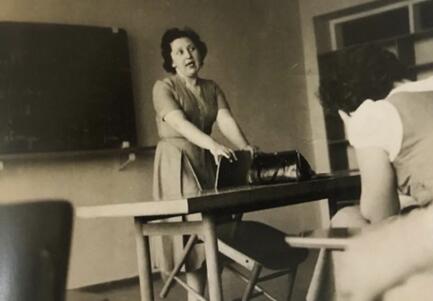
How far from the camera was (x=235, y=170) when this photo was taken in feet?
3.62

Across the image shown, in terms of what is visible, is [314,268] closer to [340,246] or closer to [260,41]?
[340,246]

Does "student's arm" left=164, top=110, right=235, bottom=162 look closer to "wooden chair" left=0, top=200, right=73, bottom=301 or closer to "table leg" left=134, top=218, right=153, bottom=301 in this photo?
"table leg" left=134, top=218, right=153, bottom=301

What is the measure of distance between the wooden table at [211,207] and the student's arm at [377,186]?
25mm

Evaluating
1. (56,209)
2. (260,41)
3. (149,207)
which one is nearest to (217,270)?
(149,207)

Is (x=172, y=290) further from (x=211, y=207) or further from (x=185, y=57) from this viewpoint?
(x=185, y=57)

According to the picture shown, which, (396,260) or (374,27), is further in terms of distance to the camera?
(374,27)

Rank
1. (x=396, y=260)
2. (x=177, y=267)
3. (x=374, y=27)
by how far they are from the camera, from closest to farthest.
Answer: (x=396, y=260)
(x=374, y=27)
(x=177, y=267)

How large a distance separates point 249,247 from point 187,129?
0.79ft

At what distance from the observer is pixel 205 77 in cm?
112

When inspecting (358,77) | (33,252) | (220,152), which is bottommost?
(33,252)

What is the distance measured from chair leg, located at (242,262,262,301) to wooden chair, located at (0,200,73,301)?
347 mm

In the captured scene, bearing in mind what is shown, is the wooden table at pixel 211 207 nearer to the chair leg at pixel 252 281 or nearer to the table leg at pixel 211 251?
the table leg at pixel 211 251

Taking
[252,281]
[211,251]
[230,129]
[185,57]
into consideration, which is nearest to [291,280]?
[252,281]

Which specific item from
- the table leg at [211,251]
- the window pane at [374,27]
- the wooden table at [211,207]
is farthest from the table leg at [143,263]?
the window pane at [374,27]
